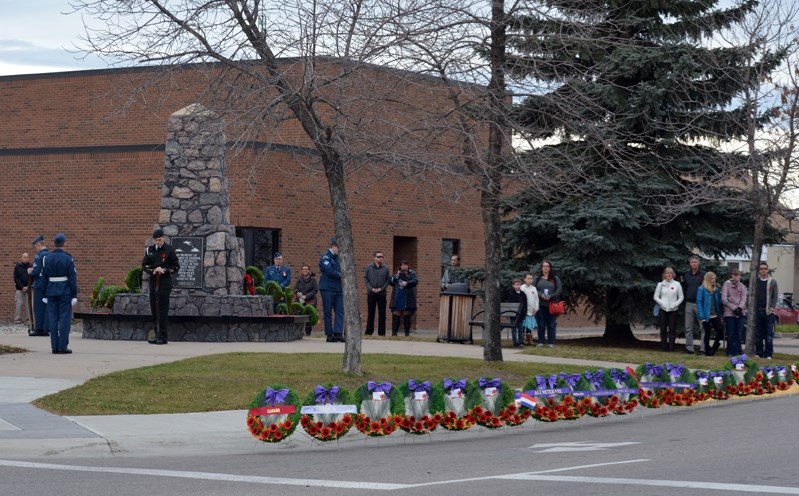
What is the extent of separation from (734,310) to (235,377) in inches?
448

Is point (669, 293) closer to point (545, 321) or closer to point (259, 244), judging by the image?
point (545, 321)

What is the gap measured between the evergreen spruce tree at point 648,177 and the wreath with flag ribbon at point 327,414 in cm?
1262

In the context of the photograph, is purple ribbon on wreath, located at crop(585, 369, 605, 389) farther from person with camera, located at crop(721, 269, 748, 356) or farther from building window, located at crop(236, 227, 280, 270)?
building window, located at crop(236, 227, 280, 270)

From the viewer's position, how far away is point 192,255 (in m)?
24.7

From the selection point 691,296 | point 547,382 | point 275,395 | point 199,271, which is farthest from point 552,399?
point 199,271

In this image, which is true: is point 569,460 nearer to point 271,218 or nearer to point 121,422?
point 121,422

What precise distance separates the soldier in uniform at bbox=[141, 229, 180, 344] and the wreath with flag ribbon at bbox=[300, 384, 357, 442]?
973cm

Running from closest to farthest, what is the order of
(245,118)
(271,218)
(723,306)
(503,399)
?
(503,399) → (245,118) → (723,306) → (271,218)

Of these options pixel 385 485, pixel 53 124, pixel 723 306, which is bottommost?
pixel 385 485

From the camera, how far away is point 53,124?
41062 mm

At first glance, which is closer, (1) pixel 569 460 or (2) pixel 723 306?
(1) pixel 569 460

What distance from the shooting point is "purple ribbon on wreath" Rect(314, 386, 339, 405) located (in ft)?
41.7

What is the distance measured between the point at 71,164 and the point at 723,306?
19069 millimetres

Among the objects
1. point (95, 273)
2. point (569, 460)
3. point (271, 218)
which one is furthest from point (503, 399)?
point (95, 273)
